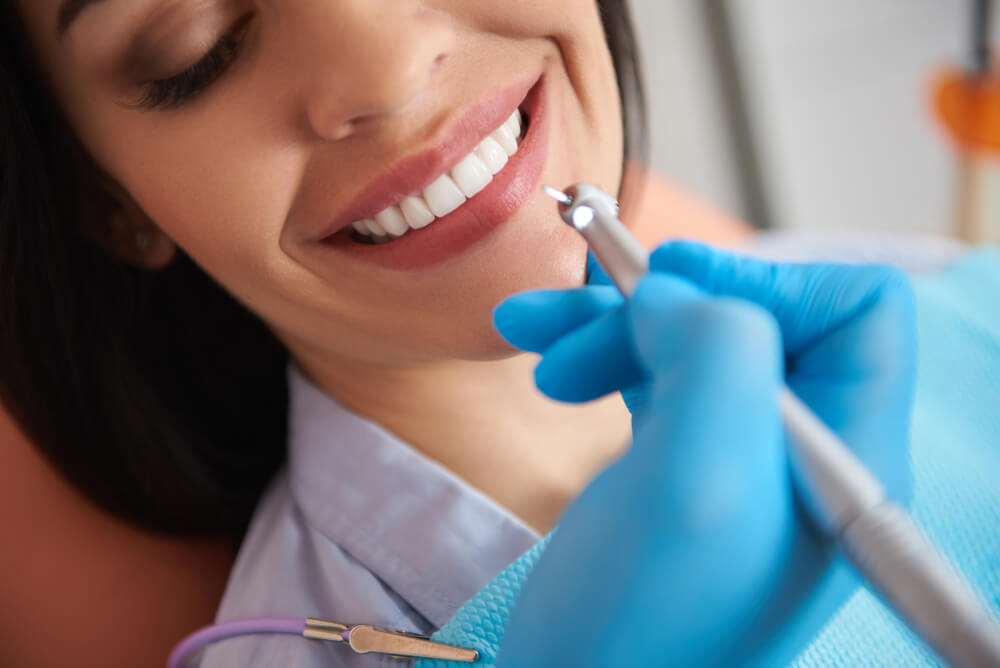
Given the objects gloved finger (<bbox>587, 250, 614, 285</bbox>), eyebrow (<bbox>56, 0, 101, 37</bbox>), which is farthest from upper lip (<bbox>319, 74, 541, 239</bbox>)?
eyebrow (<bbox>56, 0, 101, 37</bbox>)

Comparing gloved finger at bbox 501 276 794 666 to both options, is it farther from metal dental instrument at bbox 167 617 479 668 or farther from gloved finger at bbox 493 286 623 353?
metal dental instrument at bbox 167 617 479 668

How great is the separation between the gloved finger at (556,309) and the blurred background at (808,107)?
1.36 meters

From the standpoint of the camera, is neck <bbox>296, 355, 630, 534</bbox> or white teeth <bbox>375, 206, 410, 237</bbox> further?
neck <bbox>296, 355, 630, 534</bbox>

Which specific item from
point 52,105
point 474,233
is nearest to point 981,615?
point 474,233

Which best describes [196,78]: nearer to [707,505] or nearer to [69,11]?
[69,11]

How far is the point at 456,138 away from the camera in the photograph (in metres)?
0.63

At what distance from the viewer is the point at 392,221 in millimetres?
665

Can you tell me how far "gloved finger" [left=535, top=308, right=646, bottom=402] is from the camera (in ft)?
1.65

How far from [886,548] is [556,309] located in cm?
24

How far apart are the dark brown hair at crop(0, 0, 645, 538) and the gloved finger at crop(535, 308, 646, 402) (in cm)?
47

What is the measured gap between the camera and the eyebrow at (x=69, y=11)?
0.62 m

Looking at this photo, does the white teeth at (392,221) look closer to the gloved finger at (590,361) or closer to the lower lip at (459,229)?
the lower lip at (459,229)

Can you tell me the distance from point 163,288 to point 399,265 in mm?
415

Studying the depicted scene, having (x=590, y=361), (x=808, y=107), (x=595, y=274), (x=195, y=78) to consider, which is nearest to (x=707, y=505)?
(x=590, y=361)
